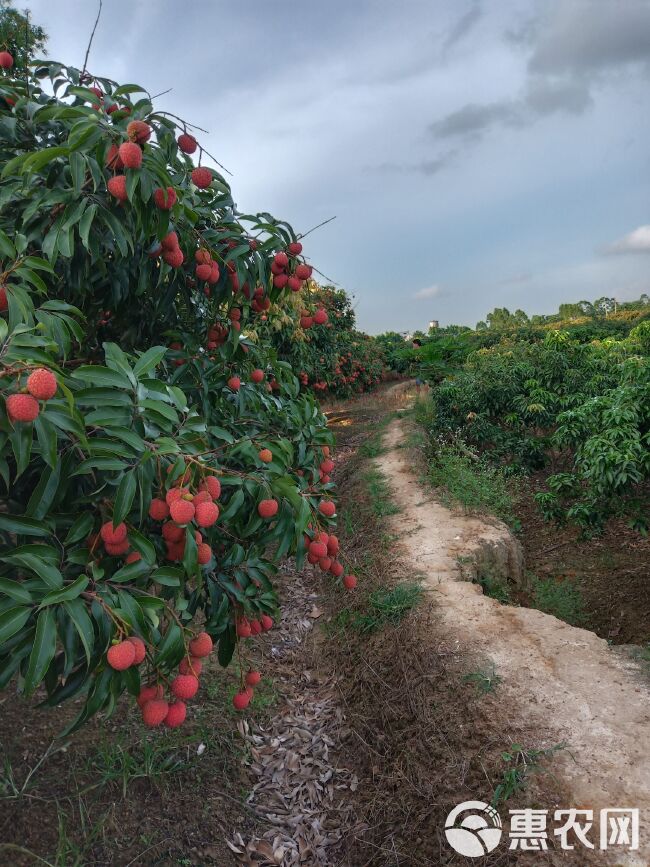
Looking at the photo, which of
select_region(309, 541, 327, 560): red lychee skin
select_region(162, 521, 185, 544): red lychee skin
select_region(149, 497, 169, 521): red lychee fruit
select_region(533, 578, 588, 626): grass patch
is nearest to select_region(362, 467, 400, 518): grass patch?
select_region(533, 578, 588, 626): grass patch

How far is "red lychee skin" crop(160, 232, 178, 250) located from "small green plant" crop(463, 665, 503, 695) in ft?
8.70

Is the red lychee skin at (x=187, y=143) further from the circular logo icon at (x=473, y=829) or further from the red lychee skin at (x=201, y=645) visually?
the circular logo icon at (x=473, y=829)

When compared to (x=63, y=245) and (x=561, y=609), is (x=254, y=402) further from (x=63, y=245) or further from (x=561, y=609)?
→ (x=561, y=609)

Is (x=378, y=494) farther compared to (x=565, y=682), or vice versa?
(x=378, y=494)

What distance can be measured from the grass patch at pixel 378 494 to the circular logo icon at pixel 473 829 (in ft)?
11.6

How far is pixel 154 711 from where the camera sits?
1.48 metres

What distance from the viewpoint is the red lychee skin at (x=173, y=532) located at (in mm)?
1593

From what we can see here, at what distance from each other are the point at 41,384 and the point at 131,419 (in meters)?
0.37

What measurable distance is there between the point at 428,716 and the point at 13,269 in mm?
2862

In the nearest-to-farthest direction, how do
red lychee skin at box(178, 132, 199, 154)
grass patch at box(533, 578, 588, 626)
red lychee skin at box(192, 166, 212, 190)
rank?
1. red lychee skin at box(178, 132, 199, 154)
2. red lychee skin at box(192, 166, 212, 190)
3. grass patch at box(533, 578, 588, 626)

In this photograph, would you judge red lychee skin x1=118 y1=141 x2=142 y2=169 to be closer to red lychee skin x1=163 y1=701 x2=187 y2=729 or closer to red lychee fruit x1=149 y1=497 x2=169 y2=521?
red lychee fruit x1=149 y1=497 x2=169 y2=521

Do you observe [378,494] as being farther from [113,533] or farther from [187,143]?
[113,533]

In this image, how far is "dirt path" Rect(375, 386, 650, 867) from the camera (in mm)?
2514

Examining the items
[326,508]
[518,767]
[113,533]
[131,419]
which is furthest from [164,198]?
[518,767]
